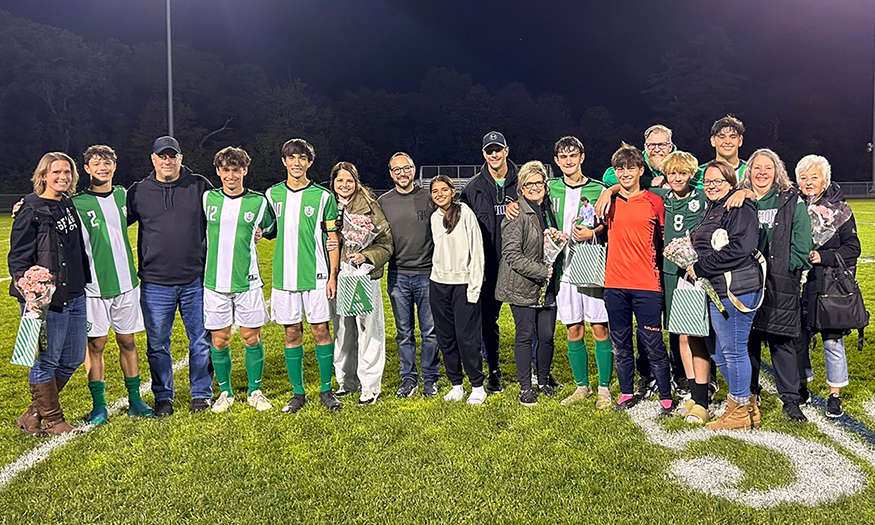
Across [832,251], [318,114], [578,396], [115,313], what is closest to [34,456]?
[115,313]

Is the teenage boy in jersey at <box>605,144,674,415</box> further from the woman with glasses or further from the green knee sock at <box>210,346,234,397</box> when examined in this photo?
the green knee sock at <box>210,346,234,397</box>

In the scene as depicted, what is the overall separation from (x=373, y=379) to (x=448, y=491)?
1635 mm

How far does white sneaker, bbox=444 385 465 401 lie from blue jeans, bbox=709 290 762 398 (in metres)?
1.77

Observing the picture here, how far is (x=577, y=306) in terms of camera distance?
4.90m

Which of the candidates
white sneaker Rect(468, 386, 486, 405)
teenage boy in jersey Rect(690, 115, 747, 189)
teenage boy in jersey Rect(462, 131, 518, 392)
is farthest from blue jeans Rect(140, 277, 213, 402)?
teenage boy in jersey Rect(690, 115, 747, 189)

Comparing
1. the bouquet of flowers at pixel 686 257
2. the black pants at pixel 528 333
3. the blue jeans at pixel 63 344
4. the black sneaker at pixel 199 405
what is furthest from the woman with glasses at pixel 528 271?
the blue jeans at pixel 63 344

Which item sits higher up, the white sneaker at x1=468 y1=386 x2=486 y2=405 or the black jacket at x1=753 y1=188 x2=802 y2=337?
the black jacket at x1=753 y1=188 x2=802 y2=337

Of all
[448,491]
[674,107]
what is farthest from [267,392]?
[674,107]

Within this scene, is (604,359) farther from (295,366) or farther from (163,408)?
(163,408)

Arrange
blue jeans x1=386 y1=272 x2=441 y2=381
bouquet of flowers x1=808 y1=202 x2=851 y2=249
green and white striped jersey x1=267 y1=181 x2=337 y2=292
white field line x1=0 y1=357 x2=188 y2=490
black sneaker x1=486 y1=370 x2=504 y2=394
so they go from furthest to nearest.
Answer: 1. black sneaker x1=486 y1=370 x2=504 y2=394
2. blue jeans x1=386 y1=272 x2=441 y2=381
3. green and white striped jersey x1=267 y1=181 x2=337 y2=292
4. bouquet of flowers x1=808 y1=202 x2=851 y2=249
5. white field line x1=0 y1=357 x2=188 y2=490

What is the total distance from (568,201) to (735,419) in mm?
1779

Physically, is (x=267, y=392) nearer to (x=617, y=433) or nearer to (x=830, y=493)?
(x=617, y=433)

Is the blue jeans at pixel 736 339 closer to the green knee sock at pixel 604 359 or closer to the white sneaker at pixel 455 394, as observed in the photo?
the green knee sock at pixel 604 359

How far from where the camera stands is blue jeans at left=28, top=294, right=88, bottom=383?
13.8ft
